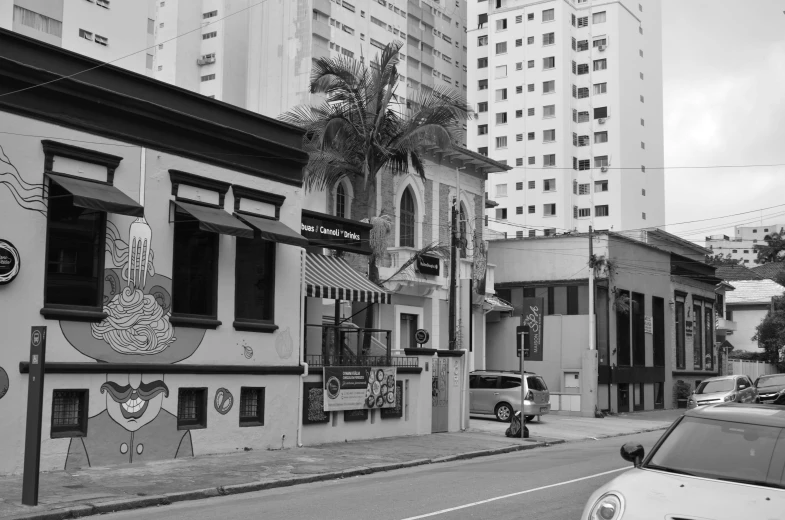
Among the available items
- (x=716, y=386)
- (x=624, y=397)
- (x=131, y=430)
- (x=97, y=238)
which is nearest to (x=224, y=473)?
(x=131, y=430)

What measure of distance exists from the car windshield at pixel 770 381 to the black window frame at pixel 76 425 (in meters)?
24.7

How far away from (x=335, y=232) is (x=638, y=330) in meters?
26.0

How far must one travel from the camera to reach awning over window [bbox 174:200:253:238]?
1756cm

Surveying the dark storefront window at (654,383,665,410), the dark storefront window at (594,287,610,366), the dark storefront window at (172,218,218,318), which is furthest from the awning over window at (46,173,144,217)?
the dark storefront window at (654,383,665,410)

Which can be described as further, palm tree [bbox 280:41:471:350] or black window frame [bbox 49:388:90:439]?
palm tree [bbox 280:41:471:350]

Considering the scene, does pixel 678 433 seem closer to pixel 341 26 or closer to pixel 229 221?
pixel 229 221

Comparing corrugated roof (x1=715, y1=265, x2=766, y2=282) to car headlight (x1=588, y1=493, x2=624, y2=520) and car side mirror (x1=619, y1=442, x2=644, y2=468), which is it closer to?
car side mirror (x1=619, y1=442, x2=644, y2=468)

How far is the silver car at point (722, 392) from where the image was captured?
Result: 111ft

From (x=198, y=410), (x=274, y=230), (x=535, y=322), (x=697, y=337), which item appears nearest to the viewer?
(x=198, y=410)

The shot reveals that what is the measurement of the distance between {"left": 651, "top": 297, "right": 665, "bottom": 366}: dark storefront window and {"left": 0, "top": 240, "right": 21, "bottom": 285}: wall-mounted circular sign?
37.4 metres

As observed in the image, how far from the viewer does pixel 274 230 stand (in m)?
19.3

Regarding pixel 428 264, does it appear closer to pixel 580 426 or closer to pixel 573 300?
pixel 580 426

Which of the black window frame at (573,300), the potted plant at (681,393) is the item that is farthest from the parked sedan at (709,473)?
the potted plant at (681,393)

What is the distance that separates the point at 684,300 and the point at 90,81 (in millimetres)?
41967
